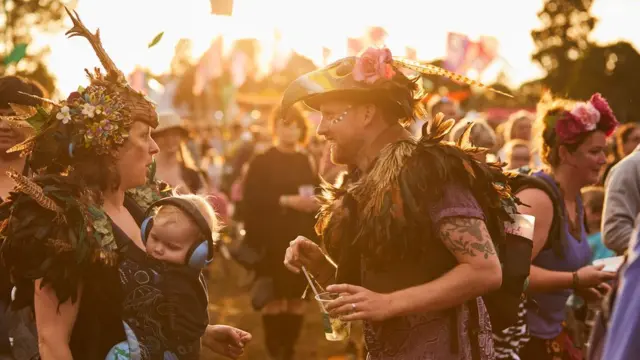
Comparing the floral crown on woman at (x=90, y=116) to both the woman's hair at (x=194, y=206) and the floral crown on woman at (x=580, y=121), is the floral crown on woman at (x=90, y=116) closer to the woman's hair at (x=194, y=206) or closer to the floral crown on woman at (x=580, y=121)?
the woman's hair at (x=194, y=206)

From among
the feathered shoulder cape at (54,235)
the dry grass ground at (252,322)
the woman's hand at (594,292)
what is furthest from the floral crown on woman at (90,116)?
the dry grass ground at (252,322)

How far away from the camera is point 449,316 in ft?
11.6

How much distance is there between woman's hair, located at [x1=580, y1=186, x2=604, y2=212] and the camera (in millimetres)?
8219

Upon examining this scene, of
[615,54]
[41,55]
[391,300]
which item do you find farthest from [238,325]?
[615,54]

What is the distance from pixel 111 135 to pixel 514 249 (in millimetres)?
1632

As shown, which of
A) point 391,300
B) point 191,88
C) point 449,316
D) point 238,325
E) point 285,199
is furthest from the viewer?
point 191,88

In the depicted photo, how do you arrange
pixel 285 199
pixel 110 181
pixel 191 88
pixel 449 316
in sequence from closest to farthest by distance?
pixel 449 316 → pixel 110 181 → pixel 285 199 → pixel 191 88

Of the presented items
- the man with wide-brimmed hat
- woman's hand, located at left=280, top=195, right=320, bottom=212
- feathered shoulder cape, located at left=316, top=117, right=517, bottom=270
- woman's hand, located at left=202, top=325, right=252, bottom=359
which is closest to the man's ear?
A: feathered shoulder cape, located at left=316, top=117, right=517, bottom=270

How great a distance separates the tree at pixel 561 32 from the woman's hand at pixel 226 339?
1992 inches

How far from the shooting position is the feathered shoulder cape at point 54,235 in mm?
3396

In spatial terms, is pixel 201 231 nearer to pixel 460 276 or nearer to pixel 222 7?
pixel 460 276

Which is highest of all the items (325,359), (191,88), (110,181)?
(110,181)

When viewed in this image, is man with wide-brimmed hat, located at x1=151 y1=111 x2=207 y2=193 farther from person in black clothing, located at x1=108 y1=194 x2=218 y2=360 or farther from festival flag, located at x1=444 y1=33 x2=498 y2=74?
festival flag, located at x1=444 y1=33 x2=498 y2=74

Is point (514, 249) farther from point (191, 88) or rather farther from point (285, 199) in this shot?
point (191, 88)
